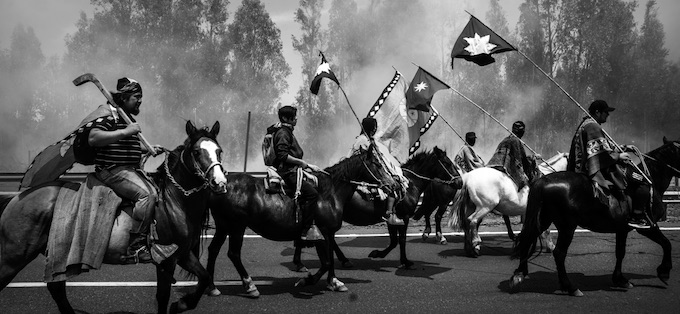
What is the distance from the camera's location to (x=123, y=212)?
5.59 metres

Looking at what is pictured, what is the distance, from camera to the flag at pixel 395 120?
13.6 m

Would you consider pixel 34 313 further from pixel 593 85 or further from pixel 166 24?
pixel 593 85

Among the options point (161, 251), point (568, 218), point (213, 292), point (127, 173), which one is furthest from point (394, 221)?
point (127, 173)

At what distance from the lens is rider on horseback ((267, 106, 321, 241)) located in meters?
7.73

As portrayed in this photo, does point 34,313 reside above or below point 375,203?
below

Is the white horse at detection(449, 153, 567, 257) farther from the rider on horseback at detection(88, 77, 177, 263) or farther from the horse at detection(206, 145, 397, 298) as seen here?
the rider on horseback at detection(88, 77, 177, 263)

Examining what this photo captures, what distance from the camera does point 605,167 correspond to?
766 centimetres

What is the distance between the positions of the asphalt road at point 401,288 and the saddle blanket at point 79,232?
1.62 meters

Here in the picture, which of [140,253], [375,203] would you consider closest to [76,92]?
[375,203]

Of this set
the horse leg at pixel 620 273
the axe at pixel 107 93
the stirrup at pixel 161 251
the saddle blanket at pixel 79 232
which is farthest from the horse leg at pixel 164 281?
the horse leg at pixel 620 273

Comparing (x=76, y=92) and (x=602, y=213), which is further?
(x=76, y=92)

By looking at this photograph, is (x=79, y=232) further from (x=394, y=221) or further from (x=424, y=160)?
(x=424, y=160)

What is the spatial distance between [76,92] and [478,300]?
4049cm

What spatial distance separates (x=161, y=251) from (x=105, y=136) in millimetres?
1253
